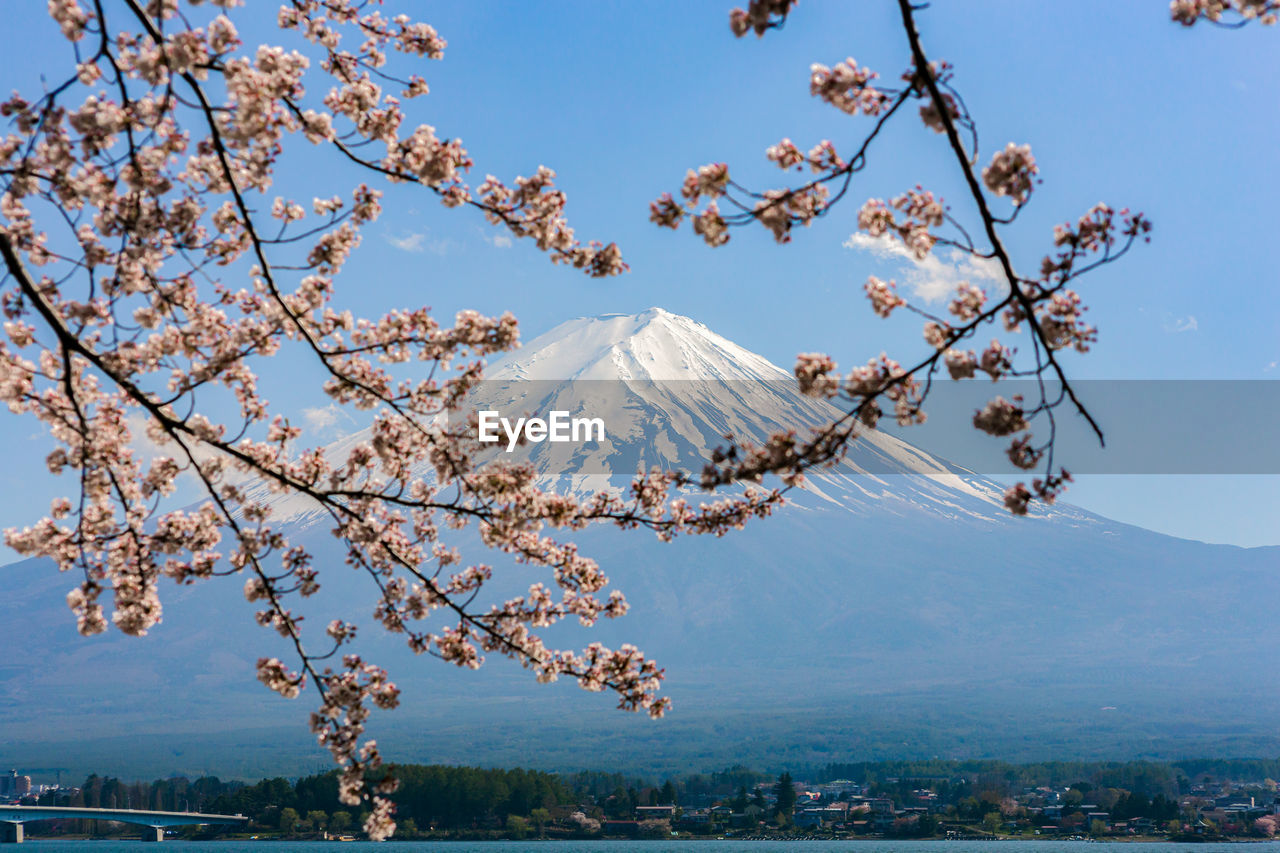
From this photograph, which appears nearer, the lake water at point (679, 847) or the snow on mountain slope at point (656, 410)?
the lake water at point (679, 847)

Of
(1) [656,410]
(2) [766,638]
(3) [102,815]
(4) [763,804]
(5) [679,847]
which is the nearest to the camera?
(3) [102,815]


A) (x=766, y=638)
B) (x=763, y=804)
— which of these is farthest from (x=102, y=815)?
(x=766, y=638)

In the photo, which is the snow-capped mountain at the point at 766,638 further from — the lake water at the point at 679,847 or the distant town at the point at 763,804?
the lake water at the point at 679,847

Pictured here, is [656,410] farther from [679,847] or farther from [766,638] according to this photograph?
[679,847]

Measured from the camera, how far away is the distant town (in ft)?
223

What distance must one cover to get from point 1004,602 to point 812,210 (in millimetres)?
210536

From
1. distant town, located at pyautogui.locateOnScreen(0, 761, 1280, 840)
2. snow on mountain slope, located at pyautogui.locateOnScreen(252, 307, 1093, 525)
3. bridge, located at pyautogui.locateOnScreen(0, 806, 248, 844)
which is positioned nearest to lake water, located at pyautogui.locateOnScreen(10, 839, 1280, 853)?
distant town, located at pyautogui.locateOnScreen(0, 761, 1280, 840)

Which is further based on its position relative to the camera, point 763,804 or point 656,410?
point 656,410

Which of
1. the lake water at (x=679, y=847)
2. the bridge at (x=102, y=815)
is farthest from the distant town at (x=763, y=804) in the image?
the bridge at (x=102, y=815)

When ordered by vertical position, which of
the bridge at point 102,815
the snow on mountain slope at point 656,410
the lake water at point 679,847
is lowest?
the lake water at point 679,847

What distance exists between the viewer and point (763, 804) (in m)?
80.6

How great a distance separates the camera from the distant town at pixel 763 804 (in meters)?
68.0

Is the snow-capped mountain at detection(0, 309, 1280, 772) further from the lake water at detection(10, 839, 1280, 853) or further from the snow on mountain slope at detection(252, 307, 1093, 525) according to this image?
the lake water at detection(10, 839, 1280, 853)

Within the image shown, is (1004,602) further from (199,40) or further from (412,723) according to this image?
(199,40)
